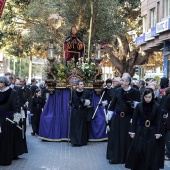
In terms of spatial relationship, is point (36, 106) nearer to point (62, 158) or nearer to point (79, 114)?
point (79, 114)

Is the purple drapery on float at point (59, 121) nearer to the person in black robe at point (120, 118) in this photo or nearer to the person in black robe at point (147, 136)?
the person in black robe at point (120, 118)

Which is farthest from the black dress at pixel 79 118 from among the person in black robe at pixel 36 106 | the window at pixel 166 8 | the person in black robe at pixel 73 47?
the window at pixel 166 8

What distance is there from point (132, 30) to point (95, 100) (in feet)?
79.8

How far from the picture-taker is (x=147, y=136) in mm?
8188

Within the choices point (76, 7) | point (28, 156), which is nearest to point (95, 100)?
Answer: point (28, 156)

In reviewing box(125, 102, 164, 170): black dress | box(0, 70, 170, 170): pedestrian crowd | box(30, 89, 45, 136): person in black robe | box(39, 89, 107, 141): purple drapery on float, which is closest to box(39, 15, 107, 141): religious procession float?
box(39, 89, 107, 141): purple drapery on float

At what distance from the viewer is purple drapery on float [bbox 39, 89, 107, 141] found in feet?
45.5

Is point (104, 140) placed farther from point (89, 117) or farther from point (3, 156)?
point (3, 156)

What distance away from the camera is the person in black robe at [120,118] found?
393 inches

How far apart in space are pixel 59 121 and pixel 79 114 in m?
0.98

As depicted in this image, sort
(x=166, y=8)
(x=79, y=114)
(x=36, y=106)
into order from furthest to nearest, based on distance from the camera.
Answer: (x=166, y=8), (x=36, y=106), (x=79, y=114)

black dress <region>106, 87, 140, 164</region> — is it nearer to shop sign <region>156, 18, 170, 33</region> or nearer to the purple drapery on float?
the purple drapery on float

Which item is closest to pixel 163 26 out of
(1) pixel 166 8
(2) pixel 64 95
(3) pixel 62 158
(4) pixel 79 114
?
(1) pixel 166 8

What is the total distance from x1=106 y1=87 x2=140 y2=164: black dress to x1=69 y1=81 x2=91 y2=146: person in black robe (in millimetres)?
2920
